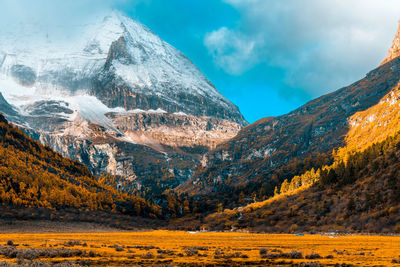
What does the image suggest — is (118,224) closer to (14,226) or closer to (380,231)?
(14,226)

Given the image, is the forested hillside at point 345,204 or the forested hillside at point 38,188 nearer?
the forested hillside at point 345,204

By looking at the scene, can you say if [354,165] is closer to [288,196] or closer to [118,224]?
[288,196]

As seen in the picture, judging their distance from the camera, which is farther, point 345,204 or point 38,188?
point 38,188

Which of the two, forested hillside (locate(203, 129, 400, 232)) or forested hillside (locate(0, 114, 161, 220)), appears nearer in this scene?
forested hillside (locate(203, 129, 400, 232))

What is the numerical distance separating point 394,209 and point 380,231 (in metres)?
10.8

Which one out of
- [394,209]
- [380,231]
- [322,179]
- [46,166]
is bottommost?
[380,231]

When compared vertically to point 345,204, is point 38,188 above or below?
above

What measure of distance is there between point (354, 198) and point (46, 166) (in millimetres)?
167656

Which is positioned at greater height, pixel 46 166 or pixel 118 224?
pixel 46 166

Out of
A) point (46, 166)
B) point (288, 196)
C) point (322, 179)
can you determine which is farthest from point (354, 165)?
point (46, 166)

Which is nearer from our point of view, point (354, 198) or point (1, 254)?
point (1, 254)

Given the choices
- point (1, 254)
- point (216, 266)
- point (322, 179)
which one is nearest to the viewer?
point (216, 266)

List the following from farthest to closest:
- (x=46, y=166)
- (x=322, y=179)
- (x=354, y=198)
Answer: (x=46, y=166) < (x=322, y=179) < (x=354, y=198)

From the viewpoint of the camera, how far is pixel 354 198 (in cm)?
12338
